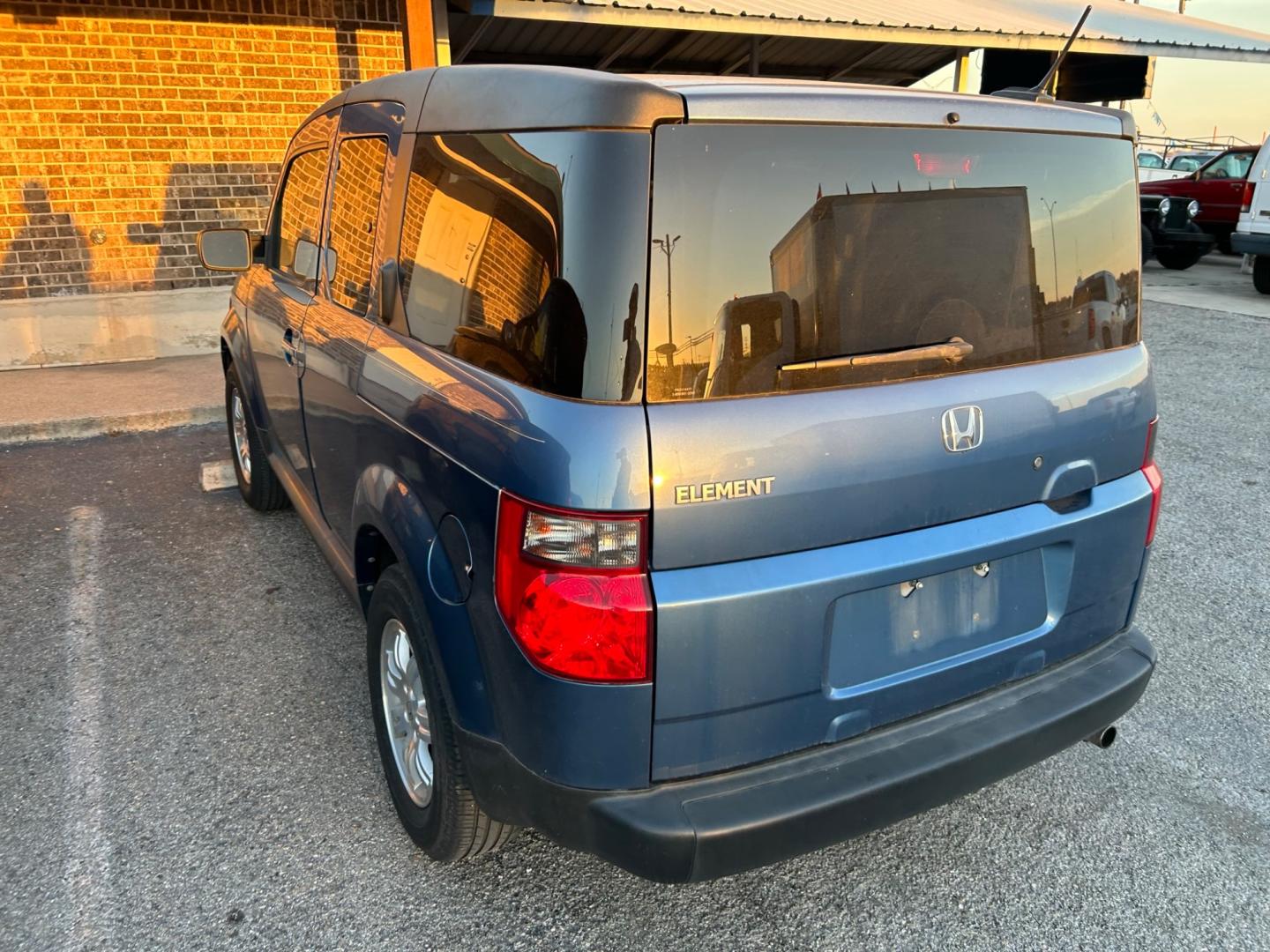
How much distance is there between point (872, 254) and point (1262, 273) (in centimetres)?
1319

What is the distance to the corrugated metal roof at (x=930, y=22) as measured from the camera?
773 cm

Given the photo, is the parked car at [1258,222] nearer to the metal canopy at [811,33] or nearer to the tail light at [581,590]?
the metal canopy at [811,33]

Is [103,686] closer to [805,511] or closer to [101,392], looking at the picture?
[805,511]

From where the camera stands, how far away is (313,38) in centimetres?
803

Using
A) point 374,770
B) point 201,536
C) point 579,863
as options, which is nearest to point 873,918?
point 579,863

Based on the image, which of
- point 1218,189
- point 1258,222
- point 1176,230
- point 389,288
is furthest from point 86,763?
point 1218,189

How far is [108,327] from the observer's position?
7.86 m

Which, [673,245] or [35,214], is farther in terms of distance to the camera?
[35,214]

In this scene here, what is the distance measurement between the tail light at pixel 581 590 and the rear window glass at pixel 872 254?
293mm

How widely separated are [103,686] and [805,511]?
274cm

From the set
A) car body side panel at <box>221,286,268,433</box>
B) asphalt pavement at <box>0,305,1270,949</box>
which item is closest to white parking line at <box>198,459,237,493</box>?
car body side panel at <box>221,286,268,433</box>

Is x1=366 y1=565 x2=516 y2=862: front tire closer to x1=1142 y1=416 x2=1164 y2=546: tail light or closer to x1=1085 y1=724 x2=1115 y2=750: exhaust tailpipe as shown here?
x1=1085 y1=724 x2=1115 y2=750: exhaust tailpipe

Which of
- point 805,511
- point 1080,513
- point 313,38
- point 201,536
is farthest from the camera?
point 313,38

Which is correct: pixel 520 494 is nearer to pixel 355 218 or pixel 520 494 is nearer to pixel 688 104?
pixel 688 104
